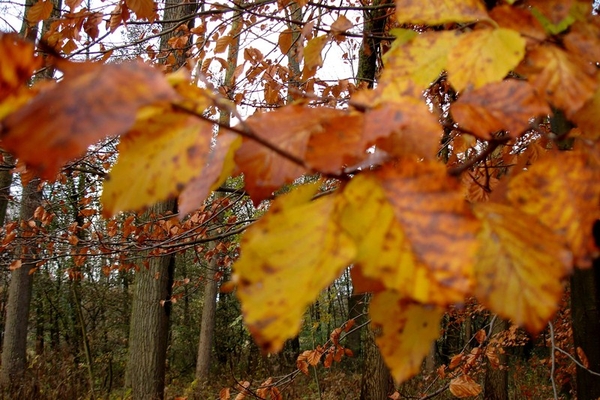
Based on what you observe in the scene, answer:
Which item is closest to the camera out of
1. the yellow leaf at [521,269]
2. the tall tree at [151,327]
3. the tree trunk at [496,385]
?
the yellow leaf at [521,269]

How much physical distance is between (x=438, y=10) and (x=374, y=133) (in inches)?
10.5

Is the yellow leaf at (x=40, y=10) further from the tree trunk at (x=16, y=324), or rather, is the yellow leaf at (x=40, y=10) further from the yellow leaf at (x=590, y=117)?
the tree trunk at (x=16, y=324)

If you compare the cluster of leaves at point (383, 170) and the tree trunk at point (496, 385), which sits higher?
the cluster of leaves at point (383, 170)

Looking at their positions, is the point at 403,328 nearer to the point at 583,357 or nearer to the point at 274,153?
the point at 274,153

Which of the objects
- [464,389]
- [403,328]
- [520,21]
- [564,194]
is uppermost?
[520,21]

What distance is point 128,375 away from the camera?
5164 mm

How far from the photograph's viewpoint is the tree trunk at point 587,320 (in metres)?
1.86

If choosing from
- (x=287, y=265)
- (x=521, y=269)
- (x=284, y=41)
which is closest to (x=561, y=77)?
(x=521, y=269)

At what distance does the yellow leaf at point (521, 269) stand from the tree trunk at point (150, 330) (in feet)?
16.2

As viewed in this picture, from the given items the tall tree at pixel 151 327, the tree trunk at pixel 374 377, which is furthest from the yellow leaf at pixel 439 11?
the tall tree at pixel 151 327

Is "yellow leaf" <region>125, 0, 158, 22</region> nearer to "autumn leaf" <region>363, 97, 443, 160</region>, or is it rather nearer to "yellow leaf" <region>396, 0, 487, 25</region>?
"yellow leaf" <region>396, 0, 487, 25</region>

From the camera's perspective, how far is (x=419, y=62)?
1.91ft

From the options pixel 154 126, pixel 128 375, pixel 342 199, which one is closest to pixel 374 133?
pixel 342 199

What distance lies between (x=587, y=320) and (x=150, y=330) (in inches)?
176
